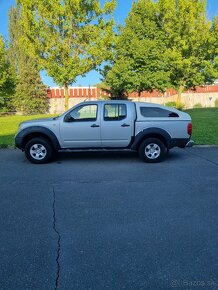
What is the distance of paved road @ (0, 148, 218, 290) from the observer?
3117 millimetres

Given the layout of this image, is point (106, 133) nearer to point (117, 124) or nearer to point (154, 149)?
point (117, 124)

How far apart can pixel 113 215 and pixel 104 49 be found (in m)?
19.0

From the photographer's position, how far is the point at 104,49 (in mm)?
22000

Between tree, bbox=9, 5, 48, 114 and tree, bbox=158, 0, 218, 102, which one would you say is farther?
tree, bbox=9, 5, 48, 114

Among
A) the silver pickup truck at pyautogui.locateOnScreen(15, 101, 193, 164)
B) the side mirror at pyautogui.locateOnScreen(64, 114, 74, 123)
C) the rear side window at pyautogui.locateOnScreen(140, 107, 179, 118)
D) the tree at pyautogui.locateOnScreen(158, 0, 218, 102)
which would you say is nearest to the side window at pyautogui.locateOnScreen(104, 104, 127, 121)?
the silver pickup truck at pyautogui.locateOnScreen(15, 101, 193, 164)

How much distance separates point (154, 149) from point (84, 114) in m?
2.23

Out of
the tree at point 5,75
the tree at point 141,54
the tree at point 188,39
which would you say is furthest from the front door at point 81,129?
the tree at point 5,75

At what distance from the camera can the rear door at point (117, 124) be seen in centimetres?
875

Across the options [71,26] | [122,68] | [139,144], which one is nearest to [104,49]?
[71,26]

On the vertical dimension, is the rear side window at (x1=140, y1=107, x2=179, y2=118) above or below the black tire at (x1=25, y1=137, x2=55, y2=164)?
above

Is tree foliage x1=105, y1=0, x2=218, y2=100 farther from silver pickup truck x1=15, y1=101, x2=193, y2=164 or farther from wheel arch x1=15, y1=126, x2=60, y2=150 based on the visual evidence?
wheel arch x1=15, y1=126, x2=60, y2=150

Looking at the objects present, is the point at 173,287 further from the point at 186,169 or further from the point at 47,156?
the point at 47,156

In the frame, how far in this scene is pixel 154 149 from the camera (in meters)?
8.74

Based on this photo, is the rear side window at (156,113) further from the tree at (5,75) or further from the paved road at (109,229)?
the tree at (5,75)
